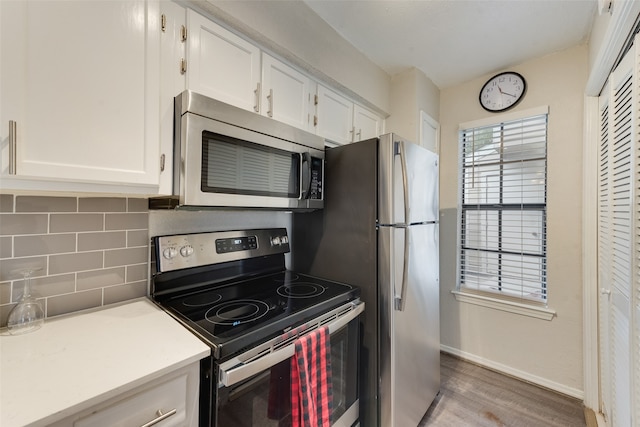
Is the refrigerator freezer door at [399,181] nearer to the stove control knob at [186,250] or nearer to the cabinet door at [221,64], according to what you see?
the cabinet door at [221,64]

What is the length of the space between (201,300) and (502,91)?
109 inches

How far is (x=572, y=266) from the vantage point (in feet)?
6.67

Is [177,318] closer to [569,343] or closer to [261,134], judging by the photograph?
[261,134]

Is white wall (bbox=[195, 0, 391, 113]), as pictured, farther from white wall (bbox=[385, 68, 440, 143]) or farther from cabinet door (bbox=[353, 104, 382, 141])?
white wall (bbox=[385, 68, 440, 143])

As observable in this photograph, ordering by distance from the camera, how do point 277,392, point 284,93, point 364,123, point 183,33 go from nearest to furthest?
point 277,392
point 183,33
point 284,93
point 364,123

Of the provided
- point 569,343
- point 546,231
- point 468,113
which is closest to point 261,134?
point 468,113

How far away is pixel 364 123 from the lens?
7.32ft

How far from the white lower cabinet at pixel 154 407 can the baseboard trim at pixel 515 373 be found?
2.47 m

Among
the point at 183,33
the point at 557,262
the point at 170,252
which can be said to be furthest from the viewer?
the point at 557,262

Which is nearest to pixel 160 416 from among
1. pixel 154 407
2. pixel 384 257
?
pixel 154 407

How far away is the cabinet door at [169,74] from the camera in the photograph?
1085 mm

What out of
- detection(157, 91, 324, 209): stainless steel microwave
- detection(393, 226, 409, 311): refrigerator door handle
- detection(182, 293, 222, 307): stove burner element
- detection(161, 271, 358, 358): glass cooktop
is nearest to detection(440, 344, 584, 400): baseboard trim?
detection(393, 226, 409, 311): refrigerator door handle

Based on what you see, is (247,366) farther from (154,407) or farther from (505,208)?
(505,208)

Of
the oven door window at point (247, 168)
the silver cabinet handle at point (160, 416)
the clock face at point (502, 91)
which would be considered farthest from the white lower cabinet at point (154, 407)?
the clock face at point (502, 91)
